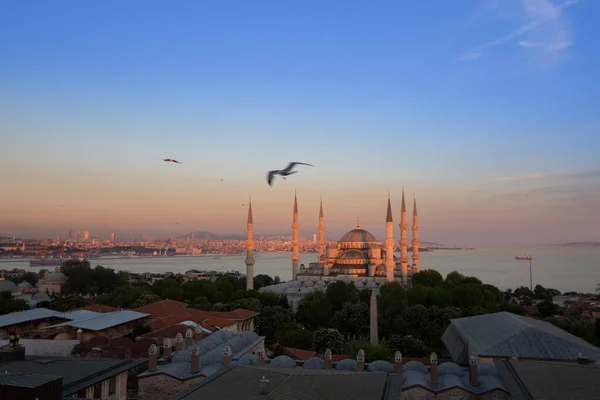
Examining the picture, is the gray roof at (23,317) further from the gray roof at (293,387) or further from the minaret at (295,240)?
the minaret at (295,240)

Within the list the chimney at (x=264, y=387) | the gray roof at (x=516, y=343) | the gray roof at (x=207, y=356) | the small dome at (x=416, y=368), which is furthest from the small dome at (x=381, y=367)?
the chimney at (x=264, y=387)

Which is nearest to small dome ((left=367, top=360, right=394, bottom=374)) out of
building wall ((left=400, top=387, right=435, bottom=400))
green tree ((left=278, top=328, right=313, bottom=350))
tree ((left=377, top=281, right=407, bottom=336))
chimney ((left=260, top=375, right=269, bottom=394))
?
building wall ((left=400, top=387, right=435, bottom=400))

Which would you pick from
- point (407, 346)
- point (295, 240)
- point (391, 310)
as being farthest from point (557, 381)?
point (295, 240)

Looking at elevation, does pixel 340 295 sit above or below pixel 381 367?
below

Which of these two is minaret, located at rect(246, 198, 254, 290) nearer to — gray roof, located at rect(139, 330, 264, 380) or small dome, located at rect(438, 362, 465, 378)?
gray roof, located at rect(139, 330, 264, 380)

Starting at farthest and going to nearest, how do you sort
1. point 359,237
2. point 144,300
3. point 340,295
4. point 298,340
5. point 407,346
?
point 359,237, point 340,295, point 144,300, point 298,340, point 407,346

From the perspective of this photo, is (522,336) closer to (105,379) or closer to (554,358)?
(554,358)

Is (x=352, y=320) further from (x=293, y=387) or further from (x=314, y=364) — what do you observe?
(x=293, y=387)
